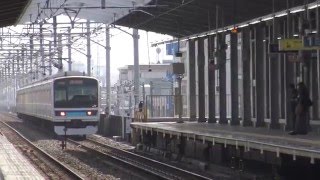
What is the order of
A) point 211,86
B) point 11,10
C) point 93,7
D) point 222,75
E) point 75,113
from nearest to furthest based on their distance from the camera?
point 11,10 < point 222,75 < point 93,7 < point 211,86 < point 75,113

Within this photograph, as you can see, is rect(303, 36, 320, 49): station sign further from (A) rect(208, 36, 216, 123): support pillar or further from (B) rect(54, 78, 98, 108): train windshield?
(B) rect(54, 78, 98, 108): train windshield

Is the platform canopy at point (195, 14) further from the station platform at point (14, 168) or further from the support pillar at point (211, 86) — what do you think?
the station platform at point (14, 168)

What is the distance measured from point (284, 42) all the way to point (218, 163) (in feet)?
16.5

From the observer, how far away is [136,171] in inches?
707

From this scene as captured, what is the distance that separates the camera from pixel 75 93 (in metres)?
29.1

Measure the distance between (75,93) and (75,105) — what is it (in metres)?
0.54

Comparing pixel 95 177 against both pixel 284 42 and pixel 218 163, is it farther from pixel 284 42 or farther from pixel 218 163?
pixel 284 42

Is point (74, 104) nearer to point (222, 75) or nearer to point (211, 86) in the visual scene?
point (211, 86)

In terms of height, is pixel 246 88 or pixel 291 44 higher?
pixel 291 44

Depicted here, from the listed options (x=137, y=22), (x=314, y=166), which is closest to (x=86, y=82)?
(x=137, y=22)

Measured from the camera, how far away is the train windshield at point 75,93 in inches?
1139

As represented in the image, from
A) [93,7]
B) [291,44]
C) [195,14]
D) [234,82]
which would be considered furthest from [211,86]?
[291,44]

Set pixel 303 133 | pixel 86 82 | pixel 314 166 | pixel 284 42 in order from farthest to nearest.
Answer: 1. pixel 86 82
2. pixel 303 133
3. pixel 284 42
4. pixel 314 166

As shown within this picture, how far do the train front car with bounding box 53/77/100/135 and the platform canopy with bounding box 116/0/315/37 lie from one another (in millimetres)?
3901
